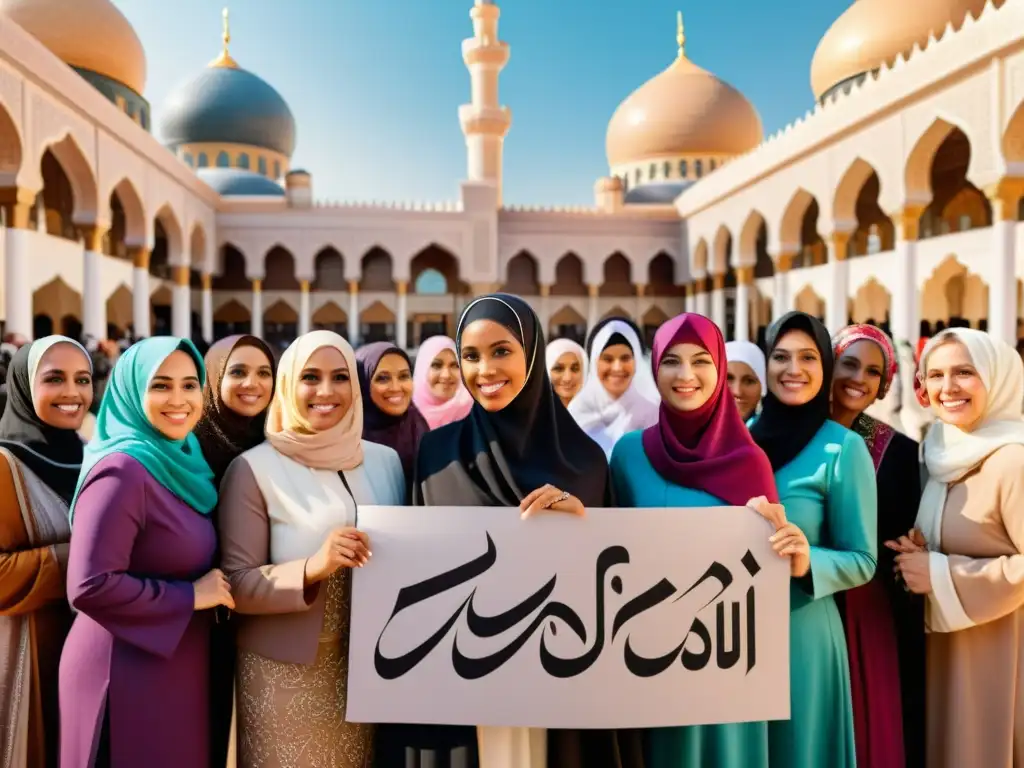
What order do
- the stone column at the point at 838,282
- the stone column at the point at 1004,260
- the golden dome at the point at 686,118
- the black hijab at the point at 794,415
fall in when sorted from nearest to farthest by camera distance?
the black hijab at the point at 794,415
the stone column at the point at 1004,260
the stone column at the point at 838,282
the golden dome at the point at 686,118

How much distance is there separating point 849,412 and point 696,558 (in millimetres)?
687

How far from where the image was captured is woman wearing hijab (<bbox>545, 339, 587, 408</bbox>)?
111 inches

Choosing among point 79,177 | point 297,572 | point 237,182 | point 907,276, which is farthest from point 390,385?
point 237,182

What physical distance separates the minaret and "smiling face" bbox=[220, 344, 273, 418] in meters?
14.9

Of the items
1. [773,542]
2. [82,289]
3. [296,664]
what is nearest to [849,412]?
[773,542]

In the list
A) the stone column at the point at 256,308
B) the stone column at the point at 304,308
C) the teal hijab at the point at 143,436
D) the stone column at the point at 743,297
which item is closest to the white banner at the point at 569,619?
the teal hijab at the point at 143,436

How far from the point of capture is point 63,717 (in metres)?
1.39

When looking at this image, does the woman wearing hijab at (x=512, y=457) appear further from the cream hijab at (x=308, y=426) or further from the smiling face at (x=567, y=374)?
the smiling face at (x=567, y=374)

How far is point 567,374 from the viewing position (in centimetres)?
283

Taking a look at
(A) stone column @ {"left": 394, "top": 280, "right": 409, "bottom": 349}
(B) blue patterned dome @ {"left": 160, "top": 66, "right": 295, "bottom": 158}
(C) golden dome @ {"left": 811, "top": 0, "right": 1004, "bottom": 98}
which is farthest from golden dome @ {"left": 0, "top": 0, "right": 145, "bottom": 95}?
(C) golden dome @ {"left": 811, "top": 0, "right": 1004, "bottom": 98}

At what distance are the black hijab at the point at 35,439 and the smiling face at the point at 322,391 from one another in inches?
22.8

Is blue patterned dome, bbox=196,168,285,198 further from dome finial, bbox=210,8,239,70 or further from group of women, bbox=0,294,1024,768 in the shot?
group of women, bbox=0,294,1024,768

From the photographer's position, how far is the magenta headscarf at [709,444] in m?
1.46

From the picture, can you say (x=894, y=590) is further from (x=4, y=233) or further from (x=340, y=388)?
(x=4, y=233)
